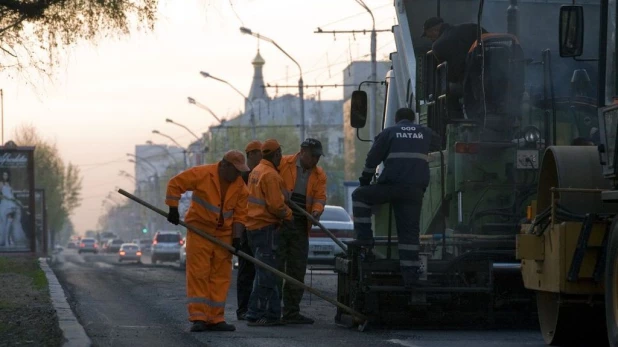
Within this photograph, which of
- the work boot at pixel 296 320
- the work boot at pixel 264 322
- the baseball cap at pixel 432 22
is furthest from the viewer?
the baseball cap at pixel 432 22

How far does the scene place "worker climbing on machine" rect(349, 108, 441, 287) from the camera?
474 inches

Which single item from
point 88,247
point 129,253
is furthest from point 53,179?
point 129,253

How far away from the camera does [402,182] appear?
12.1 metres

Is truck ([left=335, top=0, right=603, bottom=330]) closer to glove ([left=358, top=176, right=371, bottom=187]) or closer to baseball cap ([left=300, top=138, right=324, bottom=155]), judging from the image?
glove ([left=358, top=176, right=371, bottom=187])

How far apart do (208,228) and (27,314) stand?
7.76 ft

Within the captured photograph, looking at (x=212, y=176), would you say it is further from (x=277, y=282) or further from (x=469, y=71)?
(x=469, y=71)

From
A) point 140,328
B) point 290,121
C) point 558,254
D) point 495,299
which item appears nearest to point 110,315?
point 140,328

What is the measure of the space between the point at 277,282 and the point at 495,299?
2.25 meters

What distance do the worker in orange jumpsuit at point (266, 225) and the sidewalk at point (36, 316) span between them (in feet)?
5.83

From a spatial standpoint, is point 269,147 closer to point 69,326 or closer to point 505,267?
point 505,267

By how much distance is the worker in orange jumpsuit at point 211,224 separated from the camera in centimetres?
1184

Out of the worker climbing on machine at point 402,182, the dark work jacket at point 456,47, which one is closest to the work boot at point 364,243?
the worker climbing on machine at point 402,182

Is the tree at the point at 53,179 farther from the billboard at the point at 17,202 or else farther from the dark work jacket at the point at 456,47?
the dark work jacket at the point at 456,47

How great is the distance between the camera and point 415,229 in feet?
39.5
